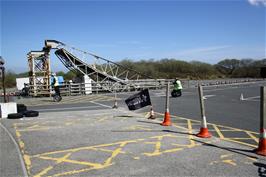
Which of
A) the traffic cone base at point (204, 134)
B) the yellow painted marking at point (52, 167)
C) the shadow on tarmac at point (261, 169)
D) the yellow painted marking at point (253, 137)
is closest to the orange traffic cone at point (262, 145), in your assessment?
the shadow on tarmac at point (261, 169)

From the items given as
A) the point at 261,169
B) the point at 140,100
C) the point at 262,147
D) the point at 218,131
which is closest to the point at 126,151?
the point at 261,169

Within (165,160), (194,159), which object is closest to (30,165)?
(165,160)

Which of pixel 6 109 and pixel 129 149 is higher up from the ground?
pixel 6 109

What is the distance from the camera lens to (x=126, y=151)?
6555mm

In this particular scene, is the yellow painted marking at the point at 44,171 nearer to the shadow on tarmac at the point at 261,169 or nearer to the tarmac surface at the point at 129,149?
the tarmac surface at the point at 129,149

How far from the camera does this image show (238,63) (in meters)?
78.4

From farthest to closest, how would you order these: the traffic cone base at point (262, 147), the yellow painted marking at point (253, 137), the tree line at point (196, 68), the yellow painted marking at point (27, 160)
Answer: the tree line at point (196, 68)
the yellow painted marking at point (253, 137)
the traffic cone base at point (262, 147)
the yellow painted marking at point (27, 160)

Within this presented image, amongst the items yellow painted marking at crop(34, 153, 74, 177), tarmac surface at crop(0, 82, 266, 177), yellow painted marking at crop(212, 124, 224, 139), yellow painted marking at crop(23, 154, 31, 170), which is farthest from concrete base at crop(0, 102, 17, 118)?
yellow painted marking at crop(212, 124, 224, 139)

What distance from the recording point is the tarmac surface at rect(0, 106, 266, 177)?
5.28 meters

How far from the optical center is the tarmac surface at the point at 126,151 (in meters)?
5.28

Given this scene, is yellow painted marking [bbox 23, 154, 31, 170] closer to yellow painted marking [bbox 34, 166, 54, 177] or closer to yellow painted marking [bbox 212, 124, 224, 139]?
yellow painted marking [bbox 34, 166, 54, 177]

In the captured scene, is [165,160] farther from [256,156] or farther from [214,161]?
[256,156]

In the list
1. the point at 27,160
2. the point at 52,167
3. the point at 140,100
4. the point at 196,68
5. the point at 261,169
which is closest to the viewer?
the point at 261,169

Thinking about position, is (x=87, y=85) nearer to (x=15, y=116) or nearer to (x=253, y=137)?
(x=15, y=116)
